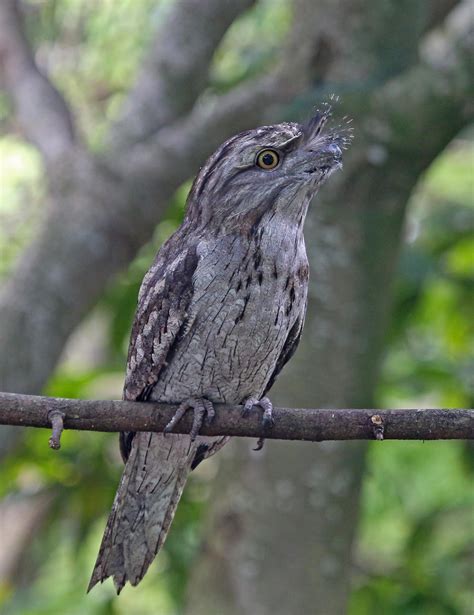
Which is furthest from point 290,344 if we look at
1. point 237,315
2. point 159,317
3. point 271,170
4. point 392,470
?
point 392,470

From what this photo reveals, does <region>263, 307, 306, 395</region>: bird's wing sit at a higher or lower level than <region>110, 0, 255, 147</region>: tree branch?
lower

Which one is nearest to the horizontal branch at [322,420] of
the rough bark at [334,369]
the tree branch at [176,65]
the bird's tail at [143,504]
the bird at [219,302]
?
the bird at [219,302]

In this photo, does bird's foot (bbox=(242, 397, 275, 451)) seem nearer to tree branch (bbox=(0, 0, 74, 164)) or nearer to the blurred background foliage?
the blurred background foliage

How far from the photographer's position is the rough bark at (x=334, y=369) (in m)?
3.74

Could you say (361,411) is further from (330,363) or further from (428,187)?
(428,187)

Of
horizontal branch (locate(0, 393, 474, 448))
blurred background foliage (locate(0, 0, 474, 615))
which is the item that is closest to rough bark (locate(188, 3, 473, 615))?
blurred background foliage (locate(0, 0, 474, 615))

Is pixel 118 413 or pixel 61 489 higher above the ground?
pixel 61 489

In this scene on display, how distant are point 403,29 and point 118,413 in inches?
110

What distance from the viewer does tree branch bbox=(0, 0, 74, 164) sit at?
15.6ft

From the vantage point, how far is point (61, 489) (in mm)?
4414

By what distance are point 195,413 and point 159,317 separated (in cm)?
32

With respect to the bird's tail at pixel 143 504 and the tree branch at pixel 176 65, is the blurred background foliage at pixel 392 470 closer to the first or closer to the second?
the tree branch at pixel 176 65

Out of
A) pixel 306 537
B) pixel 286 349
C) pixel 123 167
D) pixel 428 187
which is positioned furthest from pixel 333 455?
pixel 428 187

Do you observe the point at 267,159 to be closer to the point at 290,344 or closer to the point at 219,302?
the point at 219,302
